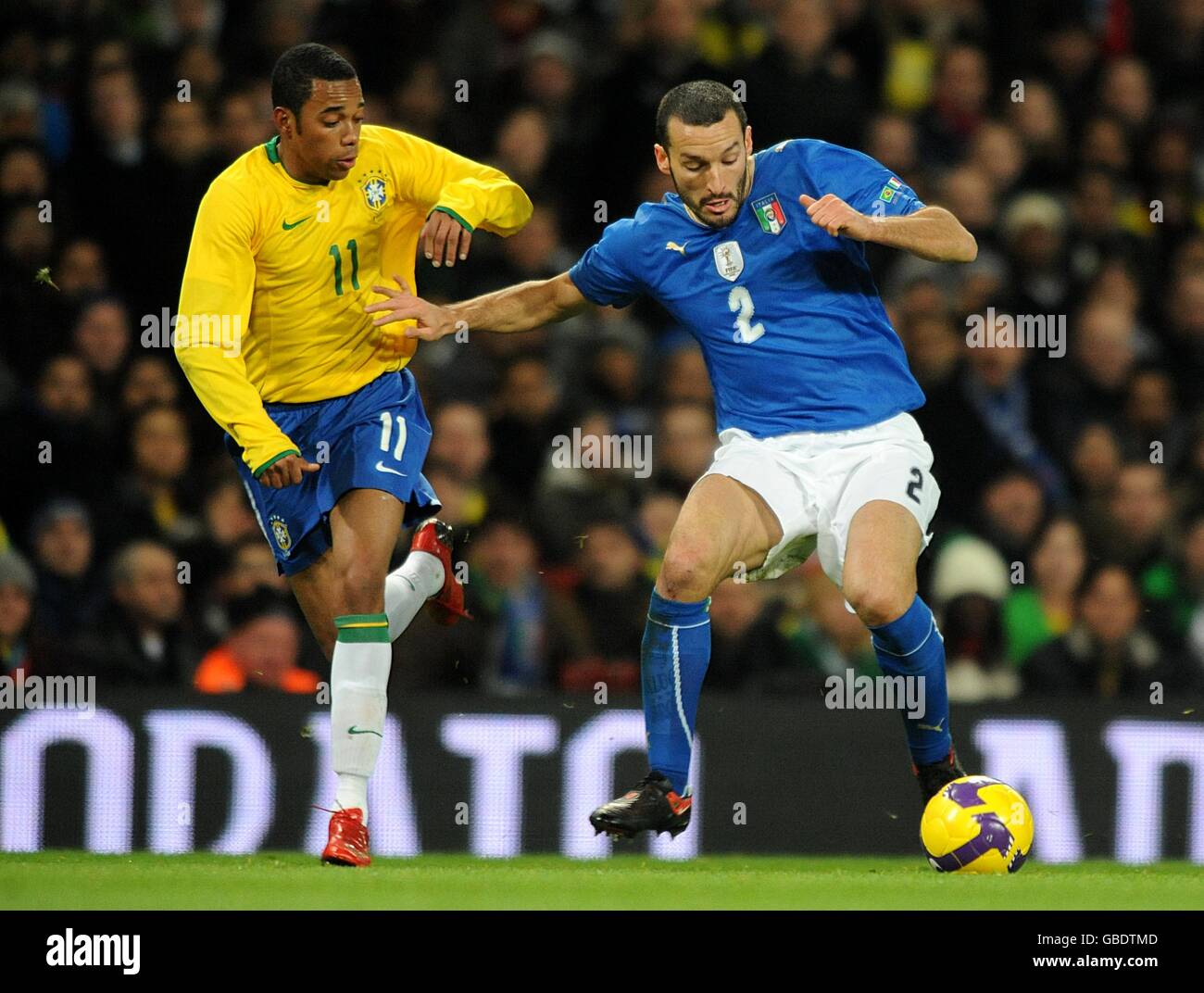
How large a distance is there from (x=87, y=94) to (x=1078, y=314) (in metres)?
4.65

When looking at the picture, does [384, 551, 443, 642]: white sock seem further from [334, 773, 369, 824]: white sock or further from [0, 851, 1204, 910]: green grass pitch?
[0, 851, 1204, 910]: green grass pitch

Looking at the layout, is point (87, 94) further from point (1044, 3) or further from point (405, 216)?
point (1044, 3)

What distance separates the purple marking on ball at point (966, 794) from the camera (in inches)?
222

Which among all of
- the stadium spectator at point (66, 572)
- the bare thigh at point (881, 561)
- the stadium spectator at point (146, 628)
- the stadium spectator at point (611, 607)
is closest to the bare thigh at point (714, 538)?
the bare thigh at point (881, 561)

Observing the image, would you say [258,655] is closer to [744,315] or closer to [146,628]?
[146,628]

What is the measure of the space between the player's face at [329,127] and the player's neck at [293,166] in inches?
1.4

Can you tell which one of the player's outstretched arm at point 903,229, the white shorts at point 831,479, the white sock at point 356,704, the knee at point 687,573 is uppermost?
the player's outstretched arm at point 903,229

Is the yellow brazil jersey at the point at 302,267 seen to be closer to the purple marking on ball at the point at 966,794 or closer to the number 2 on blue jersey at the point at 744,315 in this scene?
the number 2 on blue jersey at the point at 744,315

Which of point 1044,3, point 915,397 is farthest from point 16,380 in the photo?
point 1044,3

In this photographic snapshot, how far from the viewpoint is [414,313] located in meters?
6.16

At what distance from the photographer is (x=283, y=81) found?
19.7ft

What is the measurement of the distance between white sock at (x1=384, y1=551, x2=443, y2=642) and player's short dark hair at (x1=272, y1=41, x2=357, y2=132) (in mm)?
1524

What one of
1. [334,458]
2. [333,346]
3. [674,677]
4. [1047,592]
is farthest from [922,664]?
[1047,592]

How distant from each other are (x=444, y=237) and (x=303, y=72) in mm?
633
